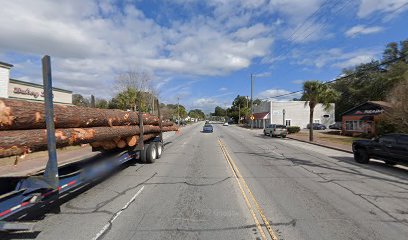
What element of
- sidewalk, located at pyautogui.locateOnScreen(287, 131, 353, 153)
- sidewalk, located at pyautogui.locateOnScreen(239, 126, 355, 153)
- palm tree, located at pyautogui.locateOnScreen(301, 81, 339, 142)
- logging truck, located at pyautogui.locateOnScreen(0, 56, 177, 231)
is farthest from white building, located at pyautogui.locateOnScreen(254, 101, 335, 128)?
logging truck, located at pyautogui.locateOnScreen(0, 56, 177, 231)

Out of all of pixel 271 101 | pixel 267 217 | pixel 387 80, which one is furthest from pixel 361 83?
pixel 267 217

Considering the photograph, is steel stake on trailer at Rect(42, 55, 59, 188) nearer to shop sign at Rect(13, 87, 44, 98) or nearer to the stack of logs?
the stack of logs

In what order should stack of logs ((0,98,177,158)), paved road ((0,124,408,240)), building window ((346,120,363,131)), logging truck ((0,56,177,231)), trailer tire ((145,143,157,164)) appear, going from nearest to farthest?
logging truck ((0,56,177,231)), paved road ((0,124,408,240)), stack of logs ((0,98,177,158)), trailer tire ((145,143,157,164)), building window ((346,120,363,131))

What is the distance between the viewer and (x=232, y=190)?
29.0 feet

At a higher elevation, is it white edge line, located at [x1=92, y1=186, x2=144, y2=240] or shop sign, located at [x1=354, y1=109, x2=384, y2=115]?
shop sign, located at [x1=354, y1=109, x2=384, y2=115]

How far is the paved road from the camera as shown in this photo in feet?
18.6

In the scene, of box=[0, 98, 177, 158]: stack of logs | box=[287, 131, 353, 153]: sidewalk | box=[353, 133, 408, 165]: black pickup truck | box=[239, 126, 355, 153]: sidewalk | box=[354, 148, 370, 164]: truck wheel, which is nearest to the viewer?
box=[0, 98, 177, 158]: stack of logs

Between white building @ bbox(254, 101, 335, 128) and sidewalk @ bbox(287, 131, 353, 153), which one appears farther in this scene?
white building @ bbox(254, 101, 335, 128)

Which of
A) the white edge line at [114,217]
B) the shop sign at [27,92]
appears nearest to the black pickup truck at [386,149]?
the white edge line at [114,217]

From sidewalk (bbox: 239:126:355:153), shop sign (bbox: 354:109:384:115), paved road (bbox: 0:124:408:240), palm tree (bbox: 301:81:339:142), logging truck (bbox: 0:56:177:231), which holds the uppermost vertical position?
palm tree (bbox: 301:81:339:142)

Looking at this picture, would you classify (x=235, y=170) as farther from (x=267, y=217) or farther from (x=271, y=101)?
(x=271, y=101)

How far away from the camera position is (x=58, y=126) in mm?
7445

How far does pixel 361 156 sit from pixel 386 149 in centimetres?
169

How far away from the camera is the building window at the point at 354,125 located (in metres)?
41.8
